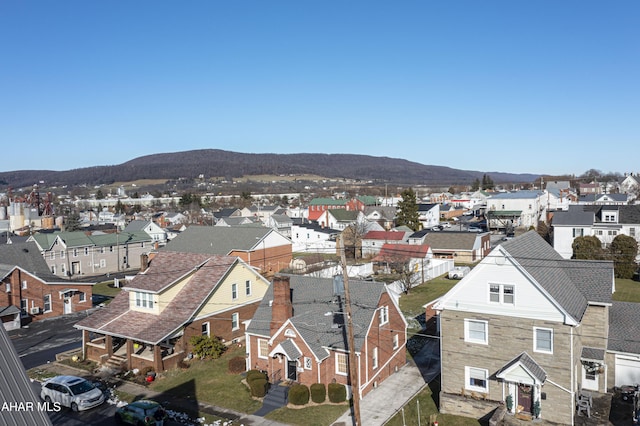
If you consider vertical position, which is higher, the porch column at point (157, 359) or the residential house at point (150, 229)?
the residential house at point (150, 229)

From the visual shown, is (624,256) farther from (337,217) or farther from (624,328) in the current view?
(337,217)

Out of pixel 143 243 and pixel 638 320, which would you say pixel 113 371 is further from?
pixel 143 243

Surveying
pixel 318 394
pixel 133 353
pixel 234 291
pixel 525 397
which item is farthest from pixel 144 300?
pixel 525 397

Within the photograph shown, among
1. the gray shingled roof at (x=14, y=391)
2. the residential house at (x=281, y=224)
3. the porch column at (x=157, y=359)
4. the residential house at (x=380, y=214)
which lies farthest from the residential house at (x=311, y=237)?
the gray shingled roof at (x=14, y=391)

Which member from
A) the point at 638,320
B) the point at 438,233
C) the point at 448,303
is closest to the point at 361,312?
the point at 448,303

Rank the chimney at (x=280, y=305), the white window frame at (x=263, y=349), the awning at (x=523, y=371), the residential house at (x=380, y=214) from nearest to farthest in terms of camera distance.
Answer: the awning at (x=523, y=371) → the chimney at (x=280, y=305) → the white window frame at (x=263, y=349) → the residential house at (x=380, y=214)

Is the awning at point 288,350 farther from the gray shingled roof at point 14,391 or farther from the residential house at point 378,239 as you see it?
the residential house at point 378,239
